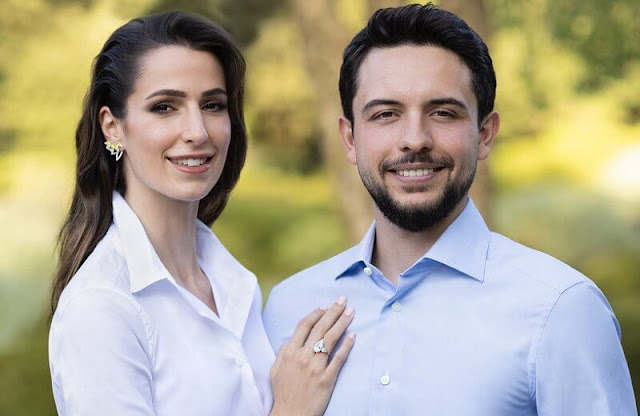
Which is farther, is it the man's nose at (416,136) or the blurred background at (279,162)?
the blurred background at (279,162)

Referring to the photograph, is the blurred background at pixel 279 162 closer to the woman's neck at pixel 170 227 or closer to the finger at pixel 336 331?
the woman's neck at pixel 170 227

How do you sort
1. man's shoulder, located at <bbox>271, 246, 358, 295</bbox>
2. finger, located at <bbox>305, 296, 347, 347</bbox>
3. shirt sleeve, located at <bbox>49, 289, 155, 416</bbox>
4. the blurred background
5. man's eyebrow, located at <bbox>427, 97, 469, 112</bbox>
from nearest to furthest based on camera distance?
shirt sleeve, located at <bbox>49, 289, 155, 416</bbox> < man's eyebrow, located at <bbox>427, 97, 469, 112</bbox> < finger, located at <bbox>305, 296, 347, 347</bbox> < man's shoulder, located at <bbox>271, 246, 358, 295</bbox> < the blurred background

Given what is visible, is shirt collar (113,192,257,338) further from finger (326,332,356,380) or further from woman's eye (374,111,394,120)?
woman's eye (374,111,394,120)

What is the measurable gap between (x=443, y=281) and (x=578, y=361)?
372 millimetres

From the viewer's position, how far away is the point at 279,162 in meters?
9.06

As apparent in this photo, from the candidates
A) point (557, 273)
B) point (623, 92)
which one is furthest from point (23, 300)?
point (557, 273)

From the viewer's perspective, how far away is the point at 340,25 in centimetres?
590

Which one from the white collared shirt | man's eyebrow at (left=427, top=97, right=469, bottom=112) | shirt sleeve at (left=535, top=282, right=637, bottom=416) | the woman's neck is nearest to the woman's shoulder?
the white collared shirt

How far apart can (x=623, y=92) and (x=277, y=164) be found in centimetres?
324

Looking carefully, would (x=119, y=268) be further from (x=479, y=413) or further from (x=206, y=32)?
(x=479, y=413)

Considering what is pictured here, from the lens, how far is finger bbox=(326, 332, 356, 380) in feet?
7.43

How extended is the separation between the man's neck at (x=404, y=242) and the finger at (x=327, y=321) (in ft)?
0.43

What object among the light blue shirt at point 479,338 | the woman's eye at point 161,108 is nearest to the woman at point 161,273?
the woman's eye at point 161,108

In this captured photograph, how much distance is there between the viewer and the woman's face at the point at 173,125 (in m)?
2.35
